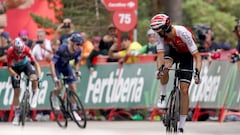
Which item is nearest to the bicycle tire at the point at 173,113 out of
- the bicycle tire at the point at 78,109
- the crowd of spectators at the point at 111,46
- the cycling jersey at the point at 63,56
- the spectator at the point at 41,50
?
the bicycle tire at the point at 78,109

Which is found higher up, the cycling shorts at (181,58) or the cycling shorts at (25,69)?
the cycling shorts at (181,58)

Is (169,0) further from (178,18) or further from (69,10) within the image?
(69,10)

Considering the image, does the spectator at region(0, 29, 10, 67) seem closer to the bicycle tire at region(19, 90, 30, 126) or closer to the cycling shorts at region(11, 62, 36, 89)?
the cycling shorts at region(11, 62, 36, 89)

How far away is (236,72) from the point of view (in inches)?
846

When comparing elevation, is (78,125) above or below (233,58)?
below

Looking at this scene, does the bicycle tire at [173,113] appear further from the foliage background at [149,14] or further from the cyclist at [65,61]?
the foliage background at [149,14]

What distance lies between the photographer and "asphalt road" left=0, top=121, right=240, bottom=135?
1867cm

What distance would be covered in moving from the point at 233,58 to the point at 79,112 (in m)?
3.43

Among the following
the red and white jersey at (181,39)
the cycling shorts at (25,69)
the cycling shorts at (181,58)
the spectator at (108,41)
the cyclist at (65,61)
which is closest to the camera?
the red and white jersey at (181,39)

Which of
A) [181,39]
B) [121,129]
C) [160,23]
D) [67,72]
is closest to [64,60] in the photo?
[67,72]

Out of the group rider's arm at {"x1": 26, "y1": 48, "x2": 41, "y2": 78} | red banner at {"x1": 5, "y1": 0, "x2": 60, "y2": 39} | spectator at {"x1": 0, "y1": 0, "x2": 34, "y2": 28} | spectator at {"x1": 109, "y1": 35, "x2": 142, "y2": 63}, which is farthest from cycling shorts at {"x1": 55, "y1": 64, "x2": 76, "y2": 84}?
red banner at {"x1": 5, "y1": 0, "x2": 60, "y2": 39}

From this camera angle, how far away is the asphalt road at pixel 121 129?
18.7 metres

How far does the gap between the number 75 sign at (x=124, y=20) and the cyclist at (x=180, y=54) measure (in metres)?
7.74

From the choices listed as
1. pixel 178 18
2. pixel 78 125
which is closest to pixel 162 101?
pixel 78 125
